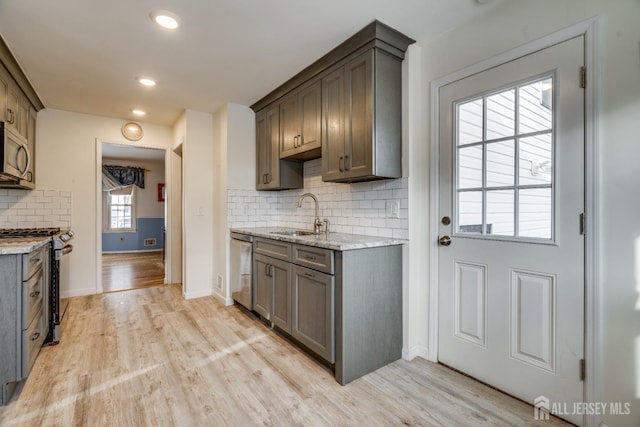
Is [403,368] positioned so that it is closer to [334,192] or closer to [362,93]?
[334,192]

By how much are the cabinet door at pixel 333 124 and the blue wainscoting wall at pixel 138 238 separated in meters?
6.98

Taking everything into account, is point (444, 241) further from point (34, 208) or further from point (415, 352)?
point (34, 208)

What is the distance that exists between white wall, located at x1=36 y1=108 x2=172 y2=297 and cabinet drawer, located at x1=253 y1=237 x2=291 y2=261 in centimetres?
249

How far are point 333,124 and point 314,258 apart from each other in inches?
43.1

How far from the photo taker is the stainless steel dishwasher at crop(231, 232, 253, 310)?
3105 mm

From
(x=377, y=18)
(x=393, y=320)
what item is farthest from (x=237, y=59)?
(x=393, y=320)

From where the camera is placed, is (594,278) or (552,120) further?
(552,120)

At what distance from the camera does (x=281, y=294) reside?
8.50ft

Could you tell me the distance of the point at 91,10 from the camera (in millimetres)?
1915

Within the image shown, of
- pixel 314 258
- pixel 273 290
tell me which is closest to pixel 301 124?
pixel 314 258

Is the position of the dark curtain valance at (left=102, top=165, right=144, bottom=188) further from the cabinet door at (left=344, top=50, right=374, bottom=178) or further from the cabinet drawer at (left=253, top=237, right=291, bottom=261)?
the cabinet door at (left=344, top=50, right=374, bottom=178)

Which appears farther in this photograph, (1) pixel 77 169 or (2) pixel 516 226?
(1) pixel 77 169

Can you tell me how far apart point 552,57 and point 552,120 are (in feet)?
1.10

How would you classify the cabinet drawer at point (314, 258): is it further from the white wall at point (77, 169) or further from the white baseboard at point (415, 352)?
the white wall at point (77, 169)
